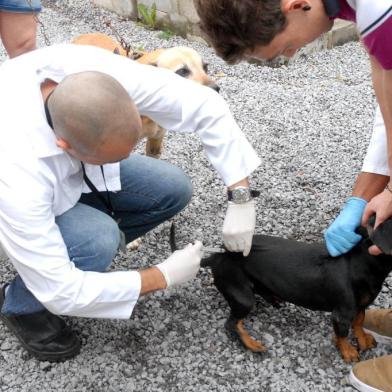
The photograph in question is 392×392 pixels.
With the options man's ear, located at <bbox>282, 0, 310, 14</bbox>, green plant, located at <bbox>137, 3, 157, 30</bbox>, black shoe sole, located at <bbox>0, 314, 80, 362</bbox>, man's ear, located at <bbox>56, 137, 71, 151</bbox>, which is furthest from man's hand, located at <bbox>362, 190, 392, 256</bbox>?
green plant, located at <bbox>137, 3, 157, 30</bbox>

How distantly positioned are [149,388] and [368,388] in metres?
0.86

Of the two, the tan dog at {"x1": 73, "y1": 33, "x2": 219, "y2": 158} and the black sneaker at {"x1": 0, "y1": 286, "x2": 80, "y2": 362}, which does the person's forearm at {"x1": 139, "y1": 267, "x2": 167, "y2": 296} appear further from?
the tan dog at {"x1": 73, "y1": 33, "x2": 219, "y2": 158}

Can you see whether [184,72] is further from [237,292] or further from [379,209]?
[379,209]

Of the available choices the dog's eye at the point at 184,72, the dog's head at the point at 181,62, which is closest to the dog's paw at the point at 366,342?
the dog's head at the point at 181,62

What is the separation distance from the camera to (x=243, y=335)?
2.36m

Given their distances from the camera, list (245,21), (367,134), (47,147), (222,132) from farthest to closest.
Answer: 1. (367,134)
2. (222,132)
3. (47,147)
4. (245,21)

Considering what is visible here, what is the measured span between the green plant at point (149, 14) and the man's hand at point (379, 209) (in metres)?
4.90

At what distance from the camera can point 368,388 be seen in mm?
2098

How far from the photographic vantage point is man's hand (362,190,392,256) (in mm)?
1958

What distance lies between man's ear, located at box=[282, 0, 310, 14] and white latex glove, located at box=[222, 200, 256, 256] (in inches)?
34.5

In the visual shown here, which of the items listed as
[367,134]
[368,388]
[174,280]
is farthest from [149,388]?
[367,134]

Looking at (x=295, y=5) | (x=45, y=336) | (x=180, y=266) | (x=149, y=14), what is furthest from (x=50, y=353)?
(x=149, y=14)

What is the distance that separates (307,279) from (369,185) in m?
0.47

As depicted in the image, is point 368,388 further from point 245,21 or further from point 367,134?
point 367,134
